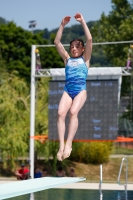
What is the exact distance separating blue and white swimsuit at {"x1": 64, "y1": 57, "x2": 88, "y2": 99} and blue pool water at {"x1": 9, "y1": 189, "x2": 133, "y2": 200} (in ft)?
18.3

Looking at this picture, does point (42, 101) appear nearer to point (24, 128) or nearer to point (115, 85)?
point (24, 128)

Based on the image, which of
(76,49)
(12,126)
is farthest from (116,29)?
(76,49)

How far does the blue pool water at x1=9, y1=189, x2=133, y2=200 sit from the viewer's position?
14547 millimetres

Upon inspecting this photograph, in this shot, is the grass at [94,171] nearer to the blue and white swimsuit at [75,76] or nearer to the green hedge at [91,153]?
the green hedge at [91,153]

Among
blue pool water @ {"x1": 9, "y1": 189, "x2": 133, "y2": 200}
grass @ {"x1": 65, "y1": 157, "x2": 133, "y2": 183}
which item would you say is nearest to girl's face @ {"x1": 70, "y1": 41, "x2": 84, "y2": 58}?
blue pool water @ {"x1": 9, "y1": 189, "x2": 133, "y2": 200}

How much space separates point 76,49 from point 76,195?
675cm

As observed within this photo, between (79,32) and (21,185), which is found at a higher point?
(79,32)

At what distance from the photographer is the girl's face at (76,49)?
30.6 ft

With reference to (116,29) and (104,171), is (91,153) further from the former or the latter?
(116,29)

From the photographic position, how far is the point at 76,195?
15336mm

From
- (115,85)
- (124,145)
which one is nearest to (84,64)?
(115,85)

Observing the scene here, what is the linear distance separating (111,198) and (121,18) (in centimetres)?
2494

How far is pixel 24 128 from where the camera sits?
81.7ft

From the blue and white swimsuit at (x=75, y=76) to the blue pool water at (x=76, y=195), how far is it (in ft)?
18.3
